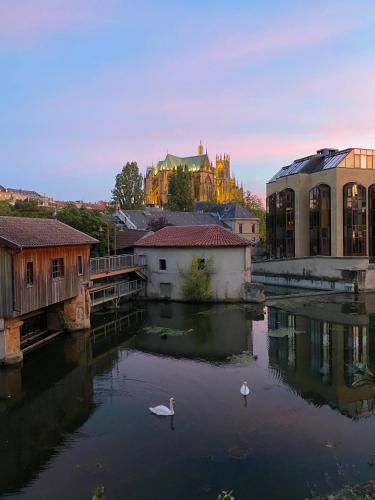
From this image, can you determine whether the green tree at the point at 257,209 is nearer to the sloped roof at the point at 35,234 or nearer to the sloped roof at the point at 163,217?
the sloped roof at the point at 163,217

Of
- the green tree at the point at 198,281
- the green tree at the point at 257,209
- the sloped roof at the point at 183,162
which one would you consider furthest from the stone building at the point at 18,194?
the green tree at the point at 198,281

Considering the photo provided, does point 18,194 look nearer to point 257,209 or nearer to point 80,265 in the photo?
point 257,209

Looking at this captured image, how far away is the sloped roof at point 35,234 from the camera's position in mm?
19728

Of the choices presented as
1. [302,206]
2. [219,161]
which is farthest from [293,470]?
[219,161]

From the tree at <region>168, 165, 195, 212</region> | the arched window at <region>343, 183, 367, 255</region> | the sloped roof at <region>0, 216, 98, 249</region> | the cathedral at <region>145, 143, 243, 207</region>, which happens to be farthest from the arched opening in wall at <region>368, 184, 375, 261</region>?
the cathedral at <region>145, 143, 243, 207</region>

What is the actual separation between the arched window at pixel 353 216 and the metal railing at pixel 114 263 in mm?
24464

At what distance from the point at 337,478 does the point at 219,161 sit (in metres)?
129

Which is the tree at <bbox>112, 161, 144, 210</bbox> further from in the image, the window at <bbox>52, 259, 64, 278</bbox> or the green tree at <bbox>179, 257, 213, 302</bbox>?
the window at <bbox>52, 259, 64, 278</bbox>

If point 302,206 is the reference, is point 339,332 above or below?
below

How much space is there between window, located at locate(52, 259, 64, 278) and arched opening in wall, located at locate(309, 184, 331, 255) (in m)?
35.3

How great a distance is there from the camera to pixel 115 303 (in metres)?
34.4

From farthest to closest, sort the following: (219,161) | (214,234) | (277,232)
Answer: (219,161) → (277,232) → (214,234)

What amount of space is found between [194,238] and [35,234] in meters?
17.2

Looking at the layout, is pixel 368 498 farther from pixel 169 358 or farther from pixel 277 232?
pixel 277 232
